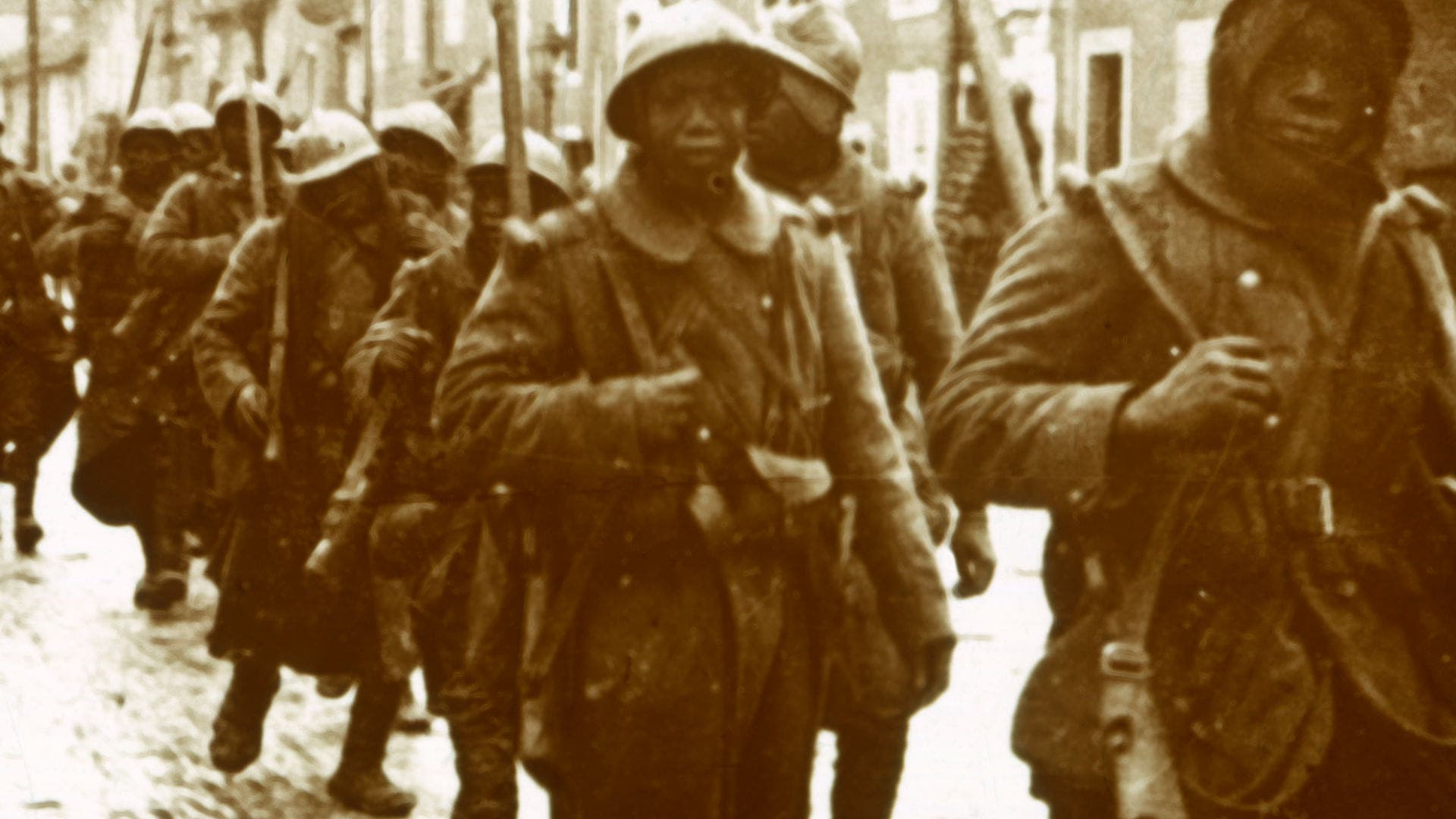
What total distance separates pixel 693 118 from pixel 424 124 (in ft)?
15.3

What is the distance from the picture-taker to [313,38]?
1212cm

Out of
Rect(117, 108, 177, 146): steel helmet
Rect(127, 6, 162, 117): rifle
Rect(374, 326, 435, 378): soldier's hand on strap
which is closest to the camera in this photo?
Rect(374, 326, 435, 378): soldier's hand on strap

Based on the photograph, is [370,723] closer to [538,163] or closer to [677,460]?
[538,163]

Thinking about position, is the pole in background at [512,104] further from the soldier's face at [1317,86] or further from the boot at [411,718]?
the boot at [411,718]

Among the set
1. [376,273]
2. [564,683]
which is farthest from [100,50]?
[564,683]

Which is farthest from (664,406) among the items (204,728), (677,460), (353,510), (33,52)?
(33,52)

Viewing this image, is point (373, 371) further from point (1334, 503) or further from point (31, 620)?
point (31, 620)

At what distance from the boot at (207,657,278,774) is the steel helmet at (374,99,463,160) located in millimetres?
2029

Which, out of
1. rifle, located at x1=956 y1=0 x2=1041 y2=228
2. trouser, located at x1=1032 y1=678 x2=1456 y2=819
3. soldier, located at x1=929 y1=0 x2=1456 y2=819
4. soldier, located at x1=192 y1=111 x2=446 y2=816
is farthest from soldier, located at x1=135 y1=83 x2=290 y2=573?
trouser, located at x1=1032 y1=678 x2=1456 y2=819

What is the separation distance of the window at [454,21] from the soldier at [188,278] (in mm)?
1316

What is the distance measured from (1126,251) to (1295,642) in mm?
795

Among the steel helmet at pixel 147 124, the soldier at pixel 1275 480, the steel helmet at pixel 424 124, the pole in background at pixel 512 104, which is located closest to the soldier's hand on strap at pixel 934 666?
the soldier at pixel 1275 480

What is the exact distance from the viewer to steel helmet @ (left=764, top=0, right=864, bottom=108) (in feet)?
21.4

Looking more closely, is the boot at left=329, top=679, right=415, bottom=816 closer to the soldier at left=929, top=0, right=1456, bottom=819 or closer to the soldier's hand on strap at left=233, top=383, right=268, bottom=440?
the soldier's hand on strap at left=233, top=383, right=268, bottom=440
